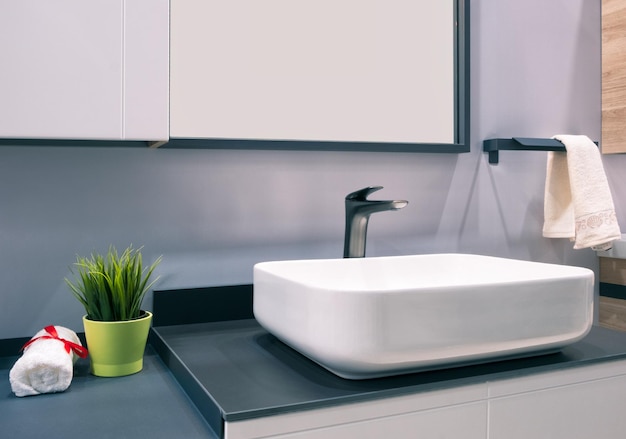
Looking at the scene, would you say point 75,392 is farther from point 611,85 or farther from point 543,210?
point 611,85

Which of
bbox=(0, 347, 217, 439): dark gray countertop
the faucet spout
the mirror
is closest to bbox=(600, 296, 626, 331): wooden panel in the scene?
the mirror

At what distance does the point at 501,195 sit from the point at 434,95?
0.34 metres

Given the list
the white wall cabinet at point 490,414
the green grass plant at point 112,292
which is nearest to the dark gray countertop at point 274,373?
the white wall cabinet at point 490,414

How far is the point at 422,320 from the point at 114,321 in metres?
0.53

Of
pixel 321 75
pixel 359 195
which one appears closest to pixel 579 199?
pixel 359 195

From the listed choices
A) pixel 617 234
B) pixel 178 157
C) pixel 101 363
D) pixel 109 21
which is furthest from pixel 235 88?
pixel 617 234

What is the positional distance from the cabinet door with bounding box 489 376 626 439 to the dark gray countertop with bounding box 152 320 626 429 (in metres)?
0.04

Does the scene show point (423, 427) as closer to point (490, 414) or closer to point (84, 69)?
point (490, 414)

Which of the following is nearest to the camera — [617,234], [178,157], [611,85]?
[178,157]

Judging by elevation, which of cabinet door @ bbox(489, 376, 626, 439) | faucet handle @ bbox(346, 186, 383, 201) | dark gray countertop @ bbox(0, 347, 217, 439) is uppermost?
faucet handle @ bbox(346, 186, 383, 201)

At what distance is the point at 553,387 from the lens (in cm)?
102

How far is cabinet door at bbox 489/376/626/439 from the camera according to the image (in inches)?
38.5

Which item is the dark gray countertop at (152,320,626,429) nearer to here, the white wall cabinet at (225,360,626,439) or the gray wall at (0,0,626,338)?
the white wall cabinet at (225,360,626,439)

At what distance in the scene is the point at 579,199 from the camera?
151 centimetres
